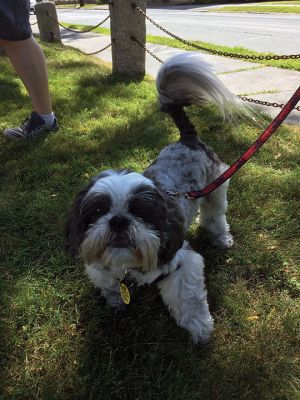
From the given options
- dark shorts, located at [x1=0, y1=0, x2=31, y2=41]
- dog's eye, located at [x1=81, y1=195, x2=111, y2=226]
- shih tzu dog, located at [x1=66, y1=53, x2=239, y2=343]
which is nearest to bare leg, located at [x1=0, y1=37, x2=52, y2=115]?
dark shorts, located at [x1=0, y1=0, x2=31, y2=41]

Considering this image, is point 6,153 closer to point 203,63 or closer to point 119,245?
point 203,63

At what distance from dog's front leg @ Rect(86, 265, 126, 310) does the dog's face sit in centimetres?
37

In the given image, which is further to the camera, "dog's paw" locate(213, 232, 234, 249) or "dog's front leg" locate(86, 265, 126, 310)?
"dog's paw" locate(213, 232, 234, 249)

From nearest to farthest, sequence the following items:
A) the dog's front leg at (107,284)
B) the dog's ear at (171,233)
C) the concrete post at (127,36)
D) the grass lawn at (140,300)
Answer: the dog's ear at (171,233) → the grass lawn at (140,300) → the dog's front leg at (107,284) → the concrete post at (127,36)

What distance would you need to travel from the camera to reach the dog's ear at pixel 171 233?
2.04 meters

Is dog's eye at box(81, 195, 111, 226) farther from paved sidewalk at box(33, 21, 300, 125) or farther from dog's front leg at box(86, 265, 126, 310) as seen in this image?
paved sidewalk at box(33, 21, 300, 125)

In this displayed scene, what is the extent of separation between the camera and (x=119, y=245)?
192 cm

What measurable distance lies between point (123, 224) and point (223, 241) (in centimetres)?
148

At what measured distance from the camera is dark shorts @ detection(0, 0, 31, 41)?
3.85 m

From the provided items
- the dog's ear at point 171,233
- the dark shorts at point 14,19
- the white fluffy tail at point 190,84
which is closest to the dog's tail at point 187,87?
the white fluffy tail at point 190,84

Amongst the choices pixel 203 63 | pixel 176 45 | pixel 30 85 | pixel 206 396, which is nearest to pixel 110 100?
pixel 30 85

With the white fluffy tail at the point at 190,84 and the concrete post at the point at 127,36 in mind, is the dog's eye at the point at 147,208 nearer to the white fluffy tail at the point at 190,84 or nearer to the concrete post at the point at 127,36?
the white fluffy tail at the point at 190,84

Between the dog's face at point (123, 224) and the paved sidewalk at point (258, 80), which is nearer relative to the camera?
the dog's face at point (123, 224)

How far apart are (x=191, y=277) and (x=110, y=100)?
392cm
